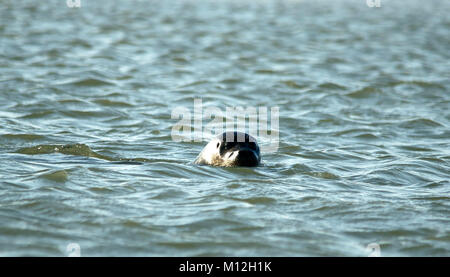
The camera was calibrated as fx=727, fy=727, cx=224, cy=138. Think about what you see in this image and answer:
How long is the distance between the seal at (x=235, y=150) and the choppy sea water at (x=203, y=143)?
138 millimetres

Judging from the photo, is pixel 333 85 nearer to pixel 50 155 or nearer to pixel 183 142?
pixel 183 142

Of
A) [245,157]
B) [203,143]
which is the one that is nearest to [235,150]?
[245,157]

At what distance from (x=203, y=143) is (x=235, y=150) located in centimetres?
247

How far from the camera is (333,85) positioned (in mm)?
15812


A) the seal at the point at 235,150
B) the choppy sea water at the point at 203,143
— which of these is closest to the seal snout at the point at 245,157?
the seal at the point at 235,150

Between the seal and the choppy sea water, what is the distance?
138 millimetres

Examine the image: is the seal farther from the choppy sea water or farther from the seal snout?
the choppy sea water

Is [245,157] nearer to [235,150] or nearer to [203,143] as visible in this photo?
[235,150]

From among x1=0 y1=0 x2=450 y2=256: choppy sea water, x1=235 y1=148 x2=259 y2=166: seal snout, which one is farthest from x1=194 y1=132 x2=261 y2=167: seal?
x1=0 y1=0 x2=450 y2=256: choppy sea water

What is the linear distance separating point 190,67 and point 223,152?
392 inches

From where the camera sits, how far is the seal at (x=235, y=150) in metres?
8.09

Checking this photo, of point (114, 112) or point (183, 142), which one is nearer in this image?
point (183, 142)
